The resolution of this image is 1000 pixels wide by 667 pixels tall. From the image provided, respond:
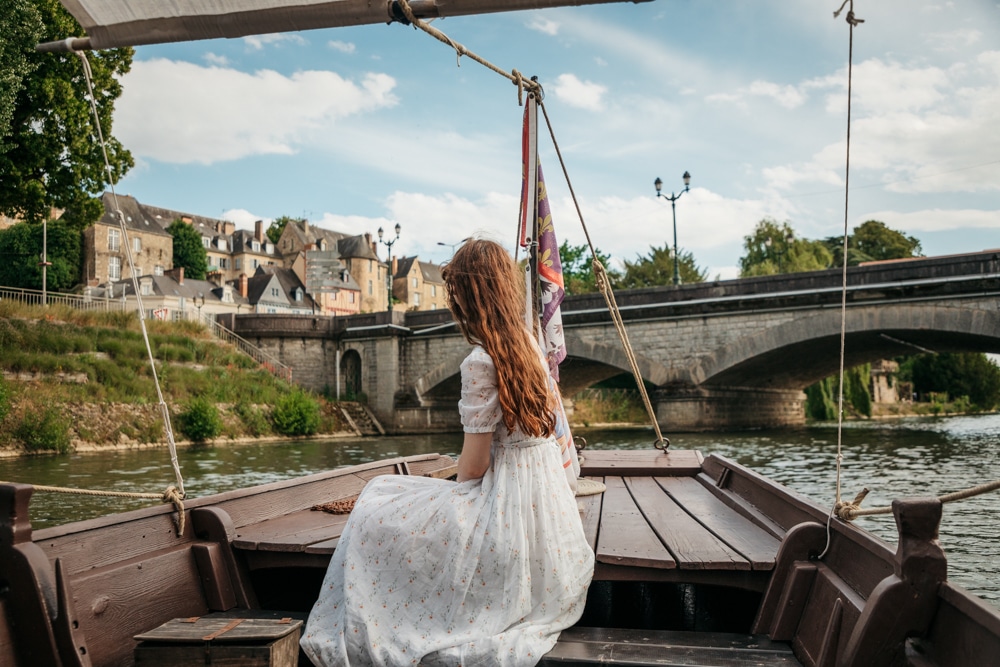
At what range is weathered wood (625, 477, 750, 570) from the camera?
7.88 feet

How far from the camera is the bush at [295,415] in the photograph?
20906mm

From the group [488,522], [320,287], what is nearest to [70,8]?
[488,522]

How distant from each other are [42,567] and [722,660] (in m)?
1.85

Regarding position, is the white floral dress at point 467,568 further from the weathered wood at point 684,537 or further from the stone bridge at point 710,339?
the stone bridge at point 710,339

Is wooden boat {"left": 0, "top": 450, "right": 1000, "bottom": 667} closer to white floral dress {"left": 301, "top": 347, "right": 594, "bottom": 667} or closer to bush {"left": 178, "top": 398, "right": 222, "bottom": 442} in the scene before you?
white floral dress {"left": 301, "top": 347, "right": 594, "bottom": 667}

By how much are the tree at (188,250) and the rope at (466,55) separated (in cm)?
5678

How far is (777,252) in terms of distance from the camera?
3984 cm

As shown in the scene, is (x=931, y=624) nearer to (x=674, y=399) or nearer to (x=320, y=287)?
(x=674, y=399)

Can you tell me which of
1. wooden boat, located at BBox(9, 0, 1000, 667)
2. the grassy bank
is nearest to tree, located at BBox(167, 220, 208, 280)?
the grassy bank

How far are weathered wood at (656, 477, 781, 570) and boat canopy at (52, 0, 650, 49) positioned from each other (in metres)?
1.92

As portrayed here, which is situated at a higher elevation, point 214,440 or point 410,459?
point 410,459

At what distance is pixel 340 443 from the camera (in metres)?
19.9

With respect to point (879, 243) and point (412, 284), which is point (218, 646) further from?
point (412, 284)

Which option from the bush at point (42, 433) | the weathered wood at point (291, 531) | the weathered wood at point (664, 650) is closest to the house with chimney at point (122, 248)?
the bush at point (42, 433)
